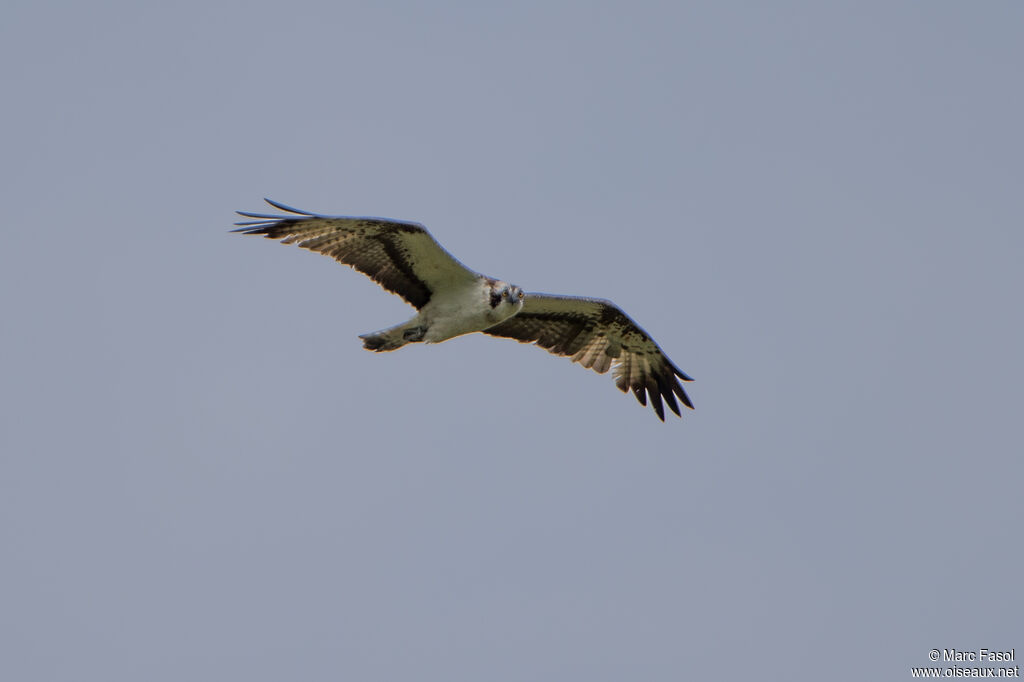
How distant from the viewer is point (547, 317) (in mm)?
14305

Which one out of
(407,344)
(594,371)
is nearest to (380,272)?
(407,344)

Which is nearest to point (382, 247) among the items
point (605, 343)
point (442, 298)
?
point (442, 298)

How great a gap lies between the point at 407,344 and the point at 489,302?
103cm

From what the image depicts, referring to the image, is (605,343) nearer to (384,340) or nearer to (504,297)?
(504,297)

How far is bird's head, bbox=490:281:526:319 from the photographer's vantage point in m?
12.5

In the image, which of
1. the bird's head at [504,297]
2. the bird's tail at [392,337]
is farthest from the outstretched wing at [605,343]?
the bird's tail at [392,337]

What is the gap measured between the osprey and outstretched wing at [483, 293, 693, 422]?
12 millimetres

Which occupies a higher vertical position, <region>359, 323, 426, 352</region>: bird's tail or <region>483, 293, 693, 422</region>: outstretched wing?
<region>483, 293, 693, 422</region>: outstretched wing

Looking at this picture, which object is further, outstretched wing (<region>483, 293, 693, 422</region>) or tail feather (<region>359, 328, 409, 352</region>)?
outstretched wing (<region>483, 293, 693, 422</region>)

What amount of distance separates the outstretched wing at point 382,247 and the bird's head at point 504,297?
279mm

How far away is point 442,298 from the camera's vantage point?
1273cm

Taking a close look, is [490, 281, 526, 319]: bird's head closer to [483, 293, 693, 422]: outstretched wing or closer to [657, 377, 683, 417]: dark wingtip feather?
[483, 293, 693, 422]: outstretched wing

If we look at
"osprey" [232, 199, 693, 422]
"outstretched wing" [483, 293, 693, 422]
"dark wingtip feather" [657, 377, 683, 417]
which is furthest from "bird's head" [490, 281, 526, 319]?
"dark wingtip feather" [657, 377, 683, 417]

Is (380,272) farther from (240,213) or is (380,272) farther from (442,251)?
(240,213)
